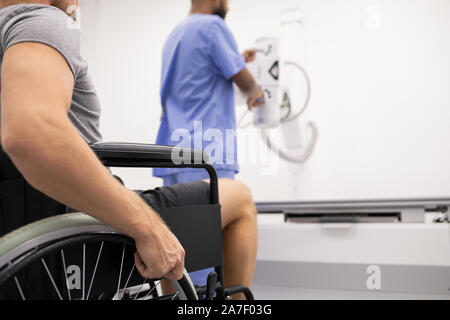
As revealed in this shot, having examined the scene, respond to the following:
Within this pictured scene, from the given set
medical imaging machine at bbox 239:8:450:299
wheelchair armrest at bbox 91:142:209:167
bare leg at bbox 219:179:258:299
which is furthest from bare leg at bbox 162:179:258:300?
medical imaging machine at bbox 239:8:450:299

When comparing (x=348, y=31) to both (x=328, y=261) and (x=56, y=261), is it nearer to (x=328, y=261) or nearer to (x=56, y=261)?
(x=328, y=261)

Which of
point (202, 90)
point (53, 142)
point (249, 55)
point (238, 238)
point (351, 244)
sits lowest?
point (351, 244)

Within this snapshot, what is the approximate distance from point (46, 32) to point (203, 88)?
0.77 metres

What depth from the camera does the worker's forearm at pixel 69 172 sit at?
1.31 feet

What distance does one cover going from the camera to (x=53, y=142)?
1.33ft

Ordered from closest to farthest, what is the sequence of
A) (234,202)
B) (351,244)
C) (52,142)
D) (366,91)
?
(52,142), (234,202), (351,244), (366,91)

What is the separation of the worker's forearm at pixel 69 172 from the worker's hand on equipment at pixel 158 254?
0.04 meters

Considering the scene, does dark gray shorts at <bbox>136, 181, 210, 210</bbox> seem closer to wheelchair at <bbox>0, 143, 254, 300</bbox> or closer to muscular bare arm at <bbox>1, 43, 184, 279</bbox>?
wheelchair at <bbox>0, 143, 254, 300</bbox>

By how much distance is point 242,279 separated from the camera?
2.81 ft

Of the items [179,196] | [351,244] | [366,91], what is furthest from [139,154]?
[366,91]

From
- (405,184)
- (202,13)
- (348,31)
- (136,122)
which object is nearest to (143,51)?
(202,13)

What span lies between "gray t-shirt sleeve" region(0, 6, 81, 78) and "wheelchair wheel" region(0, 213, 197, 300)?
0.20 metres

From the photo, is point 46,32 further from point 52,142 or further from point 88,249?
point 88,249

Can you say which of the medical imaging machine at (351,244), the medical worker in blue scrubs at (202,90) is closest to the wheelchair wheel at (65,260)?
the medical worker in blue scrubs at (202,90)
